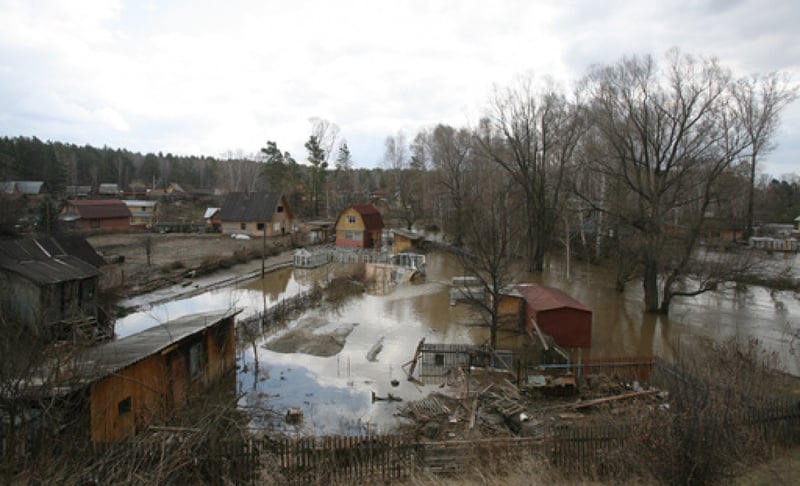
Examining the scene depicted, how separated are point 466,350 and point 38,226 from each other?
47.7m

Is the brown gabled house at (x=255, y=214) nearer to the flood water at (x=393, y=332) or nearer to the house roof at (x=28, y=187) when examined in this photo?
the flood water at (x=393, y=332)

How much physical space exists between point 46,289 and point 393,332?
530 inches

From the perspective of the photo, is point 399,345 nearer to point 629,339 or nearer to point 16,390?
point 629,339

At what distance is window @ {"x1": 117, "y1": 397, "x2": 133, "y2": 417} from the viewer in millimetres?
10328

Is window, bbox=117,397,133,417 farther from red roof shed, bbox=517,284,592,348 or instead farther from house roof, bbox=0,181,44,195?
house roof, bbox=0,181,44,195

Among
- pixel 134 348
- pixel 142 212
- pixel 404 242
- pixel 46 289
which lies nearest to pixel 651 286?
pixel 134 348

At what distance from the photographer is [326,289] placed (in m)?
28.9

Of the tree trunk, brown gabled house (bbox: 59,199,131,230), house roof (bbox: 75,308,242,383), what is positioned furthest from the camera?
brown gabled house (bbox: 59,199,131,230)

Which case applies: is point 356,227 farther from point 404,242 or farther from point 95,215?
point 95,215

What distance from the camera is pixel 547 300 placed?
64.1ft

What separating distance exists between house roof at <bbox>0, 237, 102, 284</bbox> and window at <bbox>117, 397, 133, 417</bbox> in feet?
30.8

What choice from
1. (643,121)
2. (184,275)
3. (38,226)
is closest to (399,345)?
(643,121)

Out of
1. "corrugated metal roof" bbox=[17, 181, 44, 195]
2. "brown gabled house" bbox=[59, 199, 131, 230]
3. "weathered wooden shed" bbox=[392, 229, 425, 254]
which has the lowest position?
"weathered wooden shed" bbox=[392, 229, 425, 254]

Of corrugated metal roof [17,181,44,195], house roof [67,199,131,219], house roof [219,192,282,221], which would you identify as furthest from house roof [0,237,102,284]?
corrugated metal roof [17,181,44,195]
